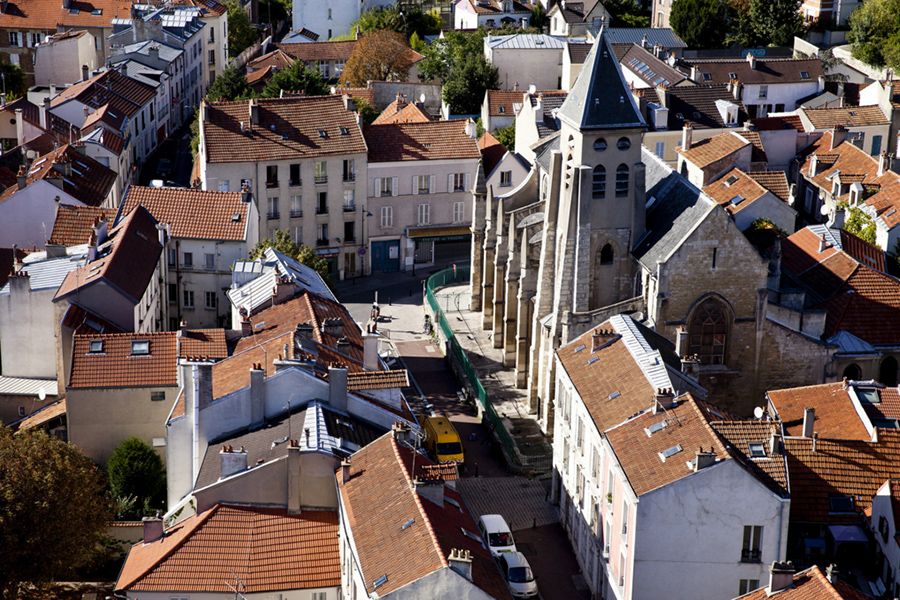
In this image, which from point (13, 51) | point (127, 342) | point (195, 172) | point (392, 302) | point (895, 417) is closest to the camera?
point (895, 417)

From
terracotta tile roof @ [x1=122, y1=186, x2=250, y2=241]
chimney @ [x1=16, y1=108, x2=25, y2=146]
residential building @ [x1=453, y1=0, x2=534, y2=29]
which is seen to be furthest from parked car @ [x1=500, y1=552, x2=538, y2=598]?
residential building @ [x1=453, y1=0, x2=534, y2=29]

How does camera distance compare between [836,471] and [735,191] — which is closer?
[836,471]

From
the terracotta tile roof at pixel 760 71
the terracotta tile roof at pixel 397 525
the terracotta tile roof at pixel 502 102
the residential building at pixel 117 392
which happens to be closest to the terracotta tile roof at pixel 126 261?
the residential building at pixel 117 392

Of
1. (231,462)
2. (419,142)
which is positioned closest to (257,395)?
(231,462)

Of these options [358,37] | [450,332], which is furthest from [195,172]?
[358,37]

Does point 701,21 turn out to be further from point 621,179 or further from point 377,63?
point 621,179

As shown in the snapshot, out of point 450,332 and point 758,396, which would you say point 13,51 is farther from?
point 758,396

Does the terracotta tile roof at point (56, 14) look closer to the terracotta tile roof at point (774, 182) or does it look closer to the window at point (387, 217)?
the window at point (387, 217)
